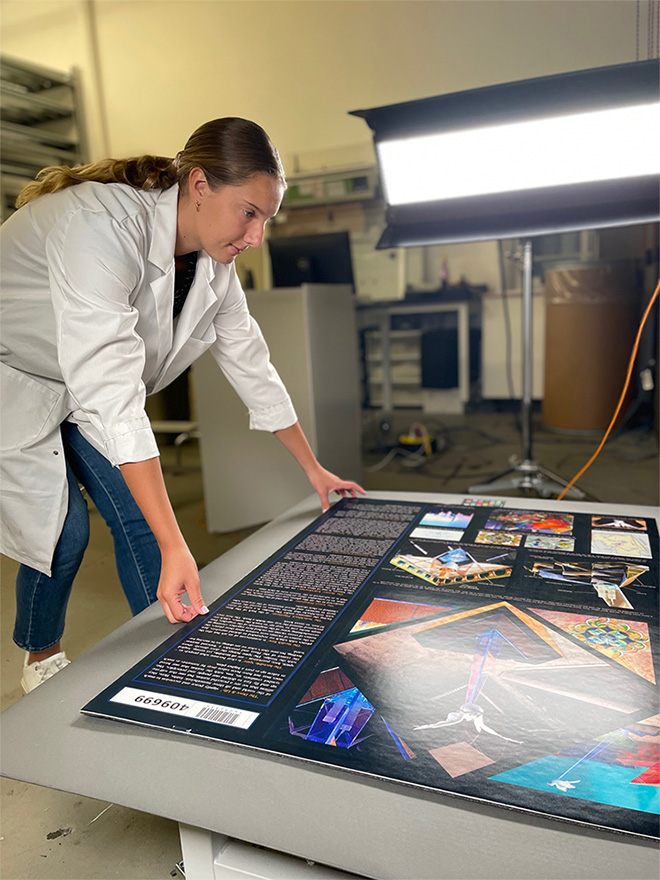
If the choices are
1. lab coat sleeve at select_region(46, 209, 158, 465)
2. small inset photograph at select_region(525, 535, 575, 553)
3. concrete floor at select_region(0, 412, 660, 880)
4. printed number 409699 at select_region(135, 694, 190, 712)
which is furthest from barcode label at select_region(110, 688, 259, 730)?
small inset photograph at select_region(525, 535, 575, 553)

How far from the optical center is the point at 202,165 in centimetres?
80

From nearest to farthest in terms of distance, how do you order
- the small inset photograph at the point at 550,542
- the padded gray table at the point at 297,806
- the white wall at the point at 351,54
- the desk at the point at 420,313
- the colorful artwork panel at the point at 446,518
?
1. the padded gray table at the point at 297,806
2. the small inset photograph at the point at 550,542
3. the colorful artwork panel at the point at 446,518
4. the white wall at the point at 351,54
5. the desk at the point at 420,313

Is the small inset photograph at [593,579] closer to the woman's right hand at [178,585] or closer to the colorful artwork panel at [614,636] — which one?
the colorful artwork panel at [614,636]

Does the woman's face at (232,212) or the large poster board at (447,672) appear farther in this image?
the woman's face at (232,212)

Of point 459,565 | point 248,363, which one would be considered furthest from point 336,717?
point 248,363

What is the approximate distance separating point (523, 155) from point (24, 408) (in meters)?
1.47

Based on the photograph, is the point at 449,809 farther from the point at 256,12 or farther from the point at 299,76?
the point at 299,76

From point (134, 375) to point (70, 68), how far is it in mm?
4602

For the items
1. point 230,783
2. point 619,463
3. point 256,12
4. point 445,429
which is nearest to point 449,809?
point 230,783

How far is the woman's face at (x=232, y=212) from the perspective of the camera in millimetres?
798

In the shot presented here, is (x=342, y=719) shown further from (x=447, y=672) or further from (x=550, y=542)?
(x=550, y=542)

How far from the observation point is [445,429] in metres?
3.94

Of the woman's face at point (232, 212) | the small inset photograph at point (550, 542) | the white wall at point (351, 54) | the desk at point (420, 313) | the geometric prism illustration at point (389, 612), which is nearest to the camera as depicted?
the geometric prism illustration at point (389, 612)

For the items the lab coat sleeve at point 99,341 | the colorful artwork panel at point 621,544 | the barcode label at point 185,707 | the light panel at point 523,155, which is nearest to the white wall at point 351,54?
the light panel at point 523,155
